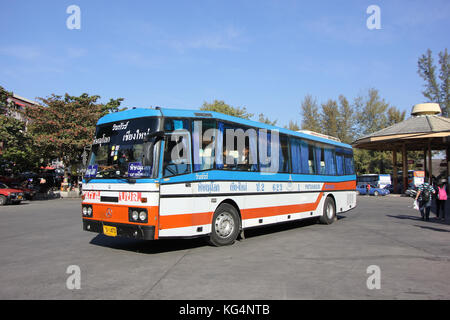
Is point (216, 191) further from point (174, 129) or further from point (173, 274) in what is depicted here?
point (173, 274)

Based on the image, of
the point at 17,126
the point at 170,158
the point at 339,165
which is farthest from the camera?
the point at 17,126

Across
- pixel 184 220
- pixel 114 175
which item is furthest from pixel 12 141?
pixel 184 220

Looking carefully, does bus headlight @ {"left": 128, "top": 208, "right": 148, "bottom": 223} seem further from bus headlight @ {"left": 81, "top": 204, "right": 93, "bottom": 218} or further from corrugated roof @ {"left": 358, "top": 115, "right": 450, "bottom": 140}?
corrugated roof @ {"left": 358, "top": 115, "right": 450, "bottom": 140}

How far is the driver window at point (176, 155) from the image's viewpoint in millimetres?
7188

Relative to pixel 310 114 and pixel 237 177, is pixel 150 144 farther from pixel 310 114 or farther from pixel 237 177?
pixel 310 114

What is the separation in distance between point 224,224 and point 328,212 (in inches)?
249

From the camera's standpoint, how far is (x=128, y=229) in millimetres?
7098

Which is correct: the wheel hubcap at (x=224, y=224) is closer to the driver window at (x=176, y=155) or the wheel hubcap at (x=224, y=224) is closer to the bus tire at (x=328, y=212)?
the driver window at (x=176, y=155)

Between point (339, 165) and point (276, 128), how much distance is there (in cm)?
501

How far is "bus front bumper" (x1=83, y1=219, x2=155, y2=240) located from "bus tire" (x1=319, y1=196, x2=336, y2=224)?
8.01 metres

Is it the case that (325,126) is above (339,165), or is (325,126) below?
above

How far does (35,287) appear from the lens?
5.15m

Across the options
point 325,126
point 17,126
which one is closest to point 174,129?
point 17,126
